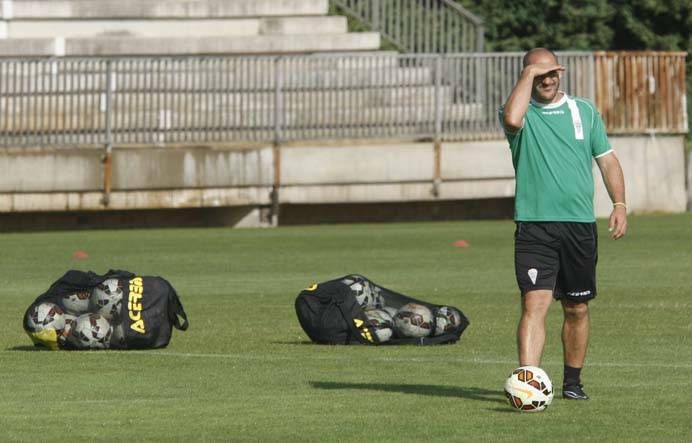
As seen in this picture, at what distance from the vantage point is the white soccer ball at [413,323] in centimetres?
1395

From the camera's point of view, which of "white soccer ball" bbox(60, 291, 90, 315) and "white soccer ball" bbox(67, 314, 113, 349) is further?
"white soccer ball" bbox(60, 291, 90, 315)

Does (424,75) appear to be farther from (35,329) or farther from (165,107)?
(35,329)

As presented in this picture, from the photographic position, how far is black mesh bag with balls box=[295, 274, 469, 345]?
13898 millimetres

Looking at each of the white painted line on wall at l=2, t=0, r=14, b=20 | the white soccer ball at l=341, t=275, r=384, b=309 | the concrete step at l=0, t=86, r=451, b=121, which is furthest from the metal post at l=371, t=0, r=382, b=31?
the white soccer ball at l=341, t=275, r=384, b=309

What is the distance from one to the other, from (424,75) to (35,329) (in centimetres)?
1843

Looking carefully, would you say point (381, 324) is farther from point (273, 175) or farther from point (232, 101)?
point (232, 101)

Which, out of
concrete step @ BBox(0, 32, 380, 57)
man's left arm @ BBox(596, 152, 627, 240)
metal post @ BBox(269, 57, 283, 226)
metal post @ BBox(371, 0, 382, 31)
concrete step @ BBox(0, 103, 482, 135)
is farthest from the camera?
metal post @ BBox(371, 0, 382, 31)

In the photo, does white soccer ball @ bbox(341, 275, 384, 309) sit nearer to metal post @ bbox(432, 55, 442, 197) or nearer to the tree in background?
metal post @ bbox(432, 55, 442, 197)

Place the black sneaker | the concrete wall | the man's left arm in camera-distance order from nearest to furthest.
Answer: the man's left arm → the black sneaker → the concrete wall

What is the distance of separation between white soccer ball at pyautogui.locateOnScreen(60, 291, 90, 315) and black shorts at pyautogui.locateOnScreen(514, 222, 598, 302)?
168 inches

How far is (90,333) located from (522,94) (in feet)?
15.1

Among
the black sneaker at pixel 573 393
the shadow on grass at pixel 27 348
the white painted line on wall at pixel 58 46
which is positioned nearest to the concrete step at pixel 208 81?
the white painted line on wall at pixel 58 46

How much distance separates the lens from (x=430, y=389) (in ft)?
37.0

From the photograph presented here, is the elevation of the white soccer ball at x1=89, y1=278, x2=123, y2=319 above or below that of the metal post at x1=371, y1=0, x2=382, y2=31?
below
